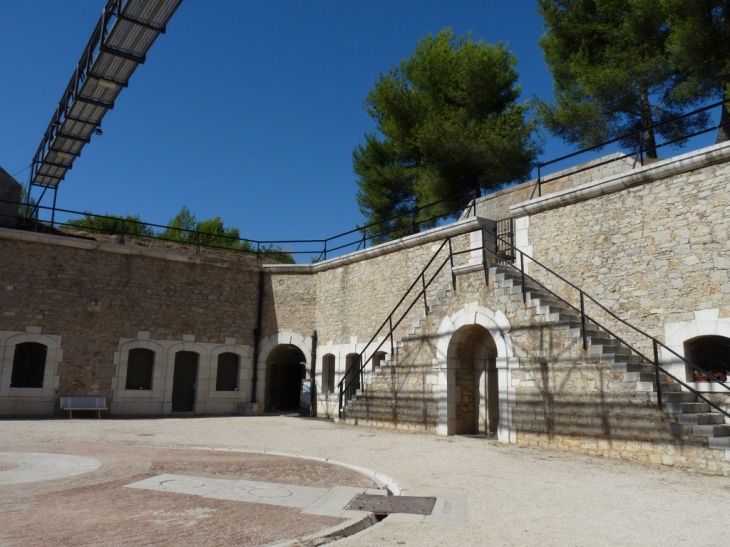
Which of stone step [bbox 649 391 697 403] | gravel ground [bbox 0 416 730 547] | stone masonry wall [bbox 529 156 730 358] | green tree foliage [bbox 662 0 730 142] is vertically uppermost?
green tree foliage [bbox 662 0 730 142]

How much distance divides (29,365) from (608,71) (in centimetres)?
1651

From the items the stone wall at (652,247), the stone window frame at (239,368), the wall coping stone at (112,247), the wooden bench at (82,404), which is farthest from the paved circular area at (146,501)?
the stone window frame at (239,368)

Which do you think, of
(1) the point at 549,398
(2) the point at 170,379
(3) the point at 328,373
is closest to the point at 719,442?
(1) the point at 549,398

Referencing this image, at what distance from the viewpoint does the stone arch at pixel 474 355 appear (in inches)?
373

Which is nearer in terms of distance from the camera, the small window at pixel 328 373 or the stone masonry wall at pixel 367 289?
the stone masonry wall at pixel 367 289

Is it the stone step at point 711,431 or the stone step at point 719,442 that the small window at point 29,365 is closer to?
the stone step at point 711,431

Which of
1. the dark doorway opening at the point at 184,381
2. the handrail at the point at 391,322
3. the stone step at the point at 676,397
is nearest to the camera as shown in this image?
the stone step at the point at 676,397

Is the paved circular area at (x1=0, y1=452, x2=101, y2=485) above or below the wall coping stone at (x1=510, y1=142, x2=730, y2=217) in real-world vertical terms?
below

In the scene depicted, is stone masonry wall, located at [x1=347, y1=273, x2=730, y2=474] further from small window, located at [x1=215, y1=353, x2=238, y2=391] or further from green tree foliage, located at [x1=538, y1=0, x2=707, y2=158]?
green tree foliage, located at [x1=538, y1=0, x2=707, y2=158]

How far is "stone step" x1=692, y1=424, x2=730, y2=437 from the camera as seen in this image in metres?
6.70

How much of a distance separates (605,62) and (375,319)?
9893 millimetres

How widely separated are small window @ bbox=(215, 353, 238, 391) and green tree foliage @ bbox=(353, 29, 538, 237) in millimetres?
8875

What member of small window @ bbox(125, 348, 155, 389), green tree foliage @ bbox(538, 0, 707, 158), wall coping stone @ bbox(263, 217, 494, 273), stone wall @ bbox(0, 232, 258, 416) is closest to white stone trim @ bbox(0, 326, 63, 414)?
stone wall @ bbox(0, 232, 258, 416)

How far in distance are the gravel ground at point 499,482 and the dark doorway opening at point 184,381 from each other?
387cm
